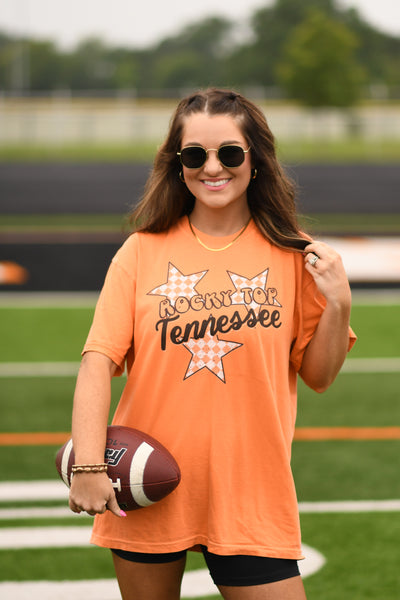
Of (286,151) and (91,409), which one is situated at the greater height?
(286,151)

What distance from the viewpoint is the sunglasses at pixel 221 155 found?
246cm

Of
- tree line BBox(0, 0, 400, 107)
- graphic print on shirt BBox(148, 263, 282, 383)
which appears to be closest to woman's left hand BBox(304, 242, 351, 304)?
graphic print on shirt BBox(148, 263, 282, 383)

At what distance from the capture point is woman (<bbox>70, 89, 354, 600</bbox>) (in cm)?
240

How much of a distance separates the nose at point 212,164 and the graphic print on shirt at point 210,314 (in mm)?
257

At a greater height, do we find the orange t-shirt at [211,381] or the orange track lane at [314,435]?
the orange t-shirt at [211,381]

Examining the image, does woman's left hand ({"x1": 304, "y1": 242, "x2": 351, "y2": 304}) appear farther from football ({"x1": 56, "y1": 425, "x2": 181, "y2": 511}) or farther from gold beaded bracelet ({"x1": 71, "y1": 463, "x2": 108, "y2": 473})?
gold beaded bracelet ({"x1": 71, "y1": 463, "x2": 108, "y2": 473})

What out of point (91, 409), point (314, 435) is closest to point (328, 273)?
point (91, 409)

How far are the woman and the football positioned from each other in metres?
0.06

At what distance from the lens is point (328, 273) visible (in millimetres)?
2424

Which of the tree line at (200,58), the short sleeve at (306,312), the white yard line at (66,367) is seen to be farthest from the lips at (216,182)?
the tree line at (200,58)

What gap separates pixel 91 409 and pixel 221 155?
0.72 m

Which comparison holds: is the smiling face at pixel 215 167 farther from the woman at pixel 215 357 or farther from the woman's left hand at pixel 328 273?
the woman's left hand at pixel 328 273

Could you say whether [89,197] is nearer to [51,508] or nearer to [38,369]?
[38,369]

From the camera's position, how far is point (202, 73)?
243ft
